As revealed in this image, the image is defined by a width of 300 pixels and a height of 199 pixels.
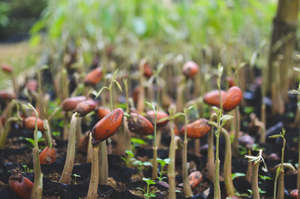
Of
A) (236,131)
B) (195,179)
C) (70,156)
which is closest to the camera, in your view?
(70,156)

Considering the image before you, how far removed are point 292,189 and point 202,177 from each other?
244 millimetres

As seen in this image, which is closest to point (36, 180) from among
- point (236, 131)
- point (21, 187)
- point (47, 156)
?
point (21, 187)

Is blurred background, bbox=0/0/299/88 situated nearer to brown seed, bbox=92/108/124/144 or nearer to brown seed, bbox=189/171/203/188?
brown seed, bbox=189/171/203/188

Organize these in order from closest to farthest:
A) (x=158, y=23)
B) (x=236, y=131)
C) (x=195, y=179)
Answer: (x=195, y=179) → (x=236, y=131) → (x=158, y=23)

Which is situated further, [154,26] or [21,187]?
[154,26]

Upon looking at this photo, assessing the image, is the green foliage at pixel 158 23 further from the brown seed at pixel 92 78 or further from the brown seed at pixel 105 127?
the brown seed at pixel 105 127

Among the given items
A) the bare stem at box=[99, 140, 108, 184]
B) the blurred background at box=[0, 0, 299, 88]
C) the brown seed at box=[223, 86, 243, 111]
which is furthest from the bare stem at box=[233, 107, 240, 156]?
the blurred background at box=[0, 0, 299, 88]

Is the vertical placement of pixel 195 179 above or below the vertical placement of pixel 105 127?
below

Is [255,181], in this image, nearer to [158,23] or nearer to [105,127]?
[105,127]

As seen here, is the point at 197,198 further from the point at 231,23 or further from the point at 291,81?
the point at 231,23

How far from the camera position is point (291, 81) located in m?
1.82

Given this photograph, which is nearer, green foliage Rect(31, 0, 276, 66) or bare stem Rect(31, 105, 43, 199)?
bare stem Rect(31, 105, 43, 199)

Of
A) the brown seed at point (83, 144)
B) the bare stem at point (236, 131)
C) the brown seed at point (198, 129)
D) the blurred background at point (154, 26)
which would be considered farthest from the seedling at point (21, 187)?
the blurred background at point (154, 26)

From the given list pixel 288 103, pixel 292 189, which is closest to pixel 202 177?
pixel 292 189
